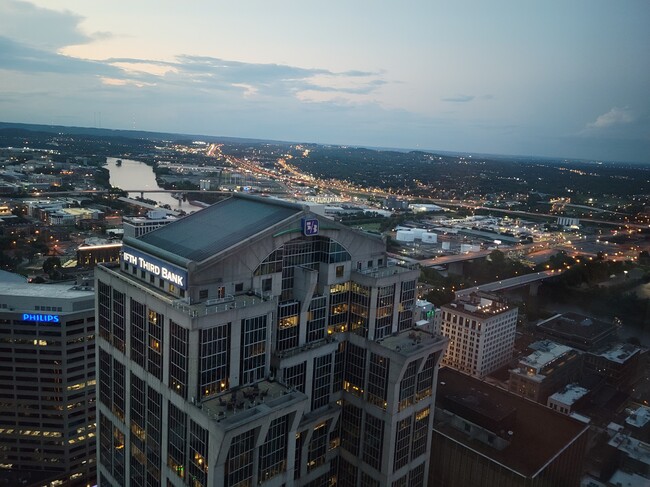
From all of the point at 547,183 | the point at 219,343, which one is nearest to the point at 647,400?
the point at 219,343

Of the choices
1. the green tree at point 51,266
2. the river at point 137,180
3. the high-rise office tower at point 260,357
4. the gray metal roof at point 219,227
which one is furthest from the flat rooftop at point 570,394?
the river at point 137,180

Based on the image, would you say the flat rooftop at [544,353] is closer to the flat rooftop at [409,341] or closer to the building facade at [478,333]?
the building facade at [478,333]

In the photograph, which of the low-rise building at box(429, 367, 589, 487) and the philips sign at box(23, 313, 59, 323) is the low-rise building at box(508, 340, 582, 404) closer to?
→ the low-rise building at box(429, 367, 589, 487)

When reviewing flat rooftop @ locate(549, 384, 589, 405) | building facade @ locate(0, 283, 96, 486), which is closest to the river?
building facade @ locate(0, 283, 96, 486)

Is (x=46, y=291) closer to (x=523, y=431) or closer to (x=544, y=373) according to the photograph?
(x=523, y=431)

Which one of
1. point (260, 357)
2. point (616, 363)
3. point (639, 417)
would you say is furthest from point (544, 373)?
point (260, 357)

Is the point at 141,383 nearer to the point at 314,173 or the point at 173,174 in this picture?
the point at 173,174
